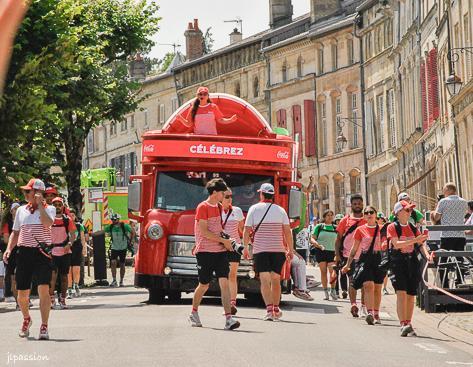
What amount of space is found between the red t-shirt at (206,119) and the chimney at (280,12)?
243ft

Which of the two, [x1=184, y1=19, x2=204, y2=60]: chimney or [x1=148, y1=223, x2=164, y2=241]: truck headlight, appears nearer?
[x1=148, y1=223, x2=164, y2=241]: truck headlight

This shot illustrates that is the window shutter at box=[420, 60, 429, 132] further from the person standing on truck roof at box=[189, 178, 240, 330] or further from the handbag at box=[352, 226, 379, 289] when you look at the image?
the person standing on truck roof at box=[189, 178, 240, 330]

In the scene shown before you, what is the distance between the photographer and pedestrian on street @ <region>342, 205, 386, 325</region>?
1814 centimetres

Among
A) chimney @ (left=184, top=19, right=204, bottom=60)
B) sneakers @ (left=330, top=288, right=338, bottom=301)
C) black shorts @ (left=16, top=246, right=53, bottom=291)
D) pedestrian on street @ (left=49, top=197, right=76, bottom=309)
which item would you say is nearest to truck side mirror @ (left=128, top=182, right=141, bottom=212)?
pedestrian on street @ (left=49, top=197, right=76, bottom=309)

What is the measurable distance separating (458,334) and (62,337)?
4.66 meters

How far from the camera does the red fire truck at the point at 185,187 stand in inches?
853

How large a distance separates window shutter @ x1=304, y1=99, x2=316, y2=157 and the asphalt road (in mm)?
65847

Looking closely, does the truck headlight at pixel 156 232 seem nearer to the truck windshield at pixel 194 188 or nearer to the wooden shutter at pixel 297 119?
the truck windshield at pixel 194 188

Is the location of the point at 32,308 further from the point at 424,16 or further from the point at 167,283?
the point at 424,16

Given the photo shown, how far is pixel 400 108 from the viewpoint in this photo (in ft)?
218

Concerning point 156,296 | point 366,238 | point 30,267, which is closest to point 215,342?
point 30,267

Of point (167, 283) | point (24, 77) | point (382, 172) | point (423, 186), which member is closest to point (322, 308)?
point (167, 283)

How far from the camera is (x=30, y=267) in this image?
1444 centimetres

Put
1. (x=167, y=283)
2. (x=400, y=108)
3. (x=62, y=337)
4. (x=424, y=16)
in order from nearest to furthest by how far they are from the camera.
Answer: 1. (x=62, y=337)
2. (x=167, y=283)
3. (x=424, y=16)
4. (x=400, y=108)
